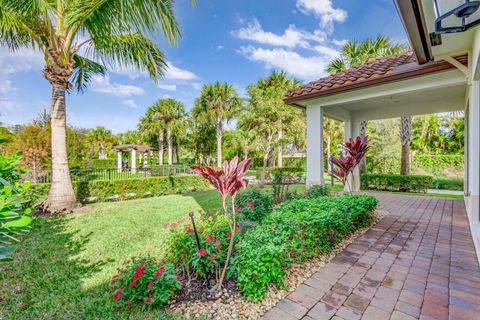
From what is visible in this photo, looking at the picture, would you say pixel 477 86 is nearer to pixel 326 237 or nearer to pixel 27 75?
pixel 326 237

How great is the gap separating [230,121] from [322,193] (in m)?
17.5

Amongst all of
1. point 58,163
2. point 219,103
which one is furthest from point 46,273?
point 219,103

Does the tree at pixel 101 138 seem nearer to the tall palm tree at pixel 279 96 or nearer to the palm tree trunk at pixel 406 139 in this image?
the tall palm tree at pixel 279 96

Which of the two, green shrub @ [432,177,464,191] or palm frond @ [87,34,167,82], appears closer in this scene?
palm frond @ [87,34,167,82]

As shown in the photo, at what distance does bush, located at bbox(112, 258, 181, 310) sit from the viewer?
2270 millimetres

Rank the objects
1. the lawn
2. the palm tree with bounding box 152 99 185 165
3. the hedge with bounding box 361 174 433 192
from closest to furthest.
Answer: the lawn < the hedge with bounding box 361 174 433 192 < the palm tree with bounding box 152 99 185 165

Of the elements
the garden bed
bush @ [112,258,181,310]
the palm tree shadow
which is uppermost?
bush @ [112,258,181,310]

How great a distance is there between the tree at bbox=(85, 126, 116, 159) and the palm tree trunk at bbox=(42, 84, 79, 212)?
103ft

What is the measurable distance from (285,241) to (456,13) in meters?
2.79

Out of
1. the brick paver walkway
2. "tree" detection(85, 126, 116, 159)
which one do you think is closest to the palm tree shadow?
the brick paver walkway

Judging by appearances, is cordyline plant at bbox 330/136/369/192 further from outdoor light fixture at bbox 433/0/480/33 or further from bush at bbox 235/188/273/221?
outdoor light fixture at bbox 433/0/480/33

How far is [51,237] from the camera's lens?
187 inches

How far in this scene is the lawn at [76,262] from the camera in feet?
8.07

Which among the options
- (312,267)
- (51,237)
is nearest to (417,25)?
(312,267)
